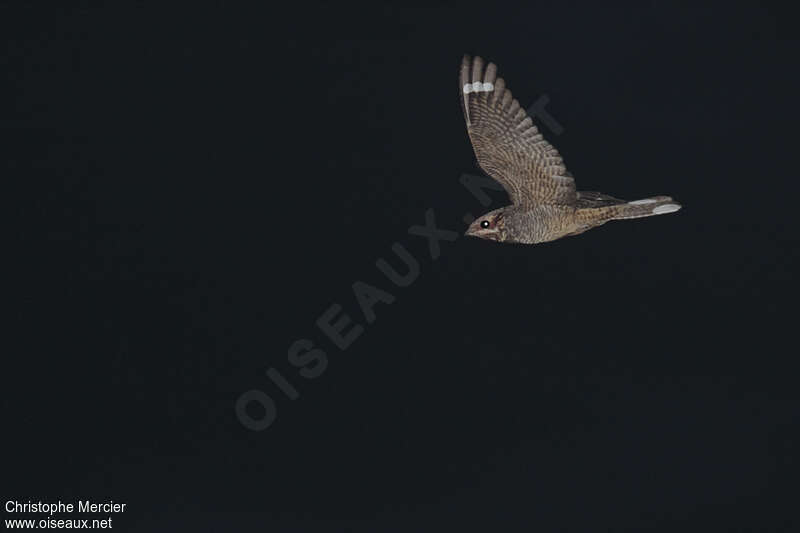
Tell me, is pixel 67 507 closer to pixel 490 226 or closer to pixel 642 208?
pixel 490 226

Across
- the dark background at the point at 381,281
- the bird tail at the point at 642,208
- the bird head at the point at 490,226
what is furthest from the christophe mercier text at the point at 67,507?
the bird tail at the point at 642,208

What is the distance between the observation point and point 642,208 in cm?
1486

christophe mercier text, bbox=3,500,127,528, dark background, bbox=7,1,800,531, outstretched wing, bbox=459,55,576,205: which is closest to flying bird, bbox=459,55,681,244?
outstretched wing, bbox=459,55,576,205

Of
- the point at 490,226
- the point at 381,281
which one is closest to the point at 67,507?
the point at 381,281

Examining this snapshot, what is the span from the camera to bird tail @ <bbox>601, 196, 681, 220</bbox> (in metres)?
14.7

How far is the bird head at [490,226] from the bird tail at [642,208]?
55.2 inches

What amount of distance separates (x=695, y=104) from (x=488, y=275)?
5.85 meters

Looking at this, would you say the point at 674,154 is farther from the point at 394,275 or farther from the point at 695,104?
the point at 394,275

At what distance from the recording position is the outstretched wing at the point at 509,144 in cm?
1458

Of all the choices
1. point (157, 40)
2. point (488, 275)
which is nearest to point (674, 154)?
point (488, 275)

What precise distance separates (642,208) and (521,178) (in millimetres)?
1662

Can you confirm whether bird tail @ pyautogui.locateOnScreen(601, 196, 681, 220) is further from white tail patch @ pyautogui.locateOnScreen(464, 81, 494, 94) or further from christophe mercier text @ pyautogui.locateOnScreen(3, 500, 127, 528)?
christophe mercier text @ pyautogui.locateOnScreen(3, 500, 127, 528)

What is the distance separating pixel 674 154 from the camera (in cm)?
2242

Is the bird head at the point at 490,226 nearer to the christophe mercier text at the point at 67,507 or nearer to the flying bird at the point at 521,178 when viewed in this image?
the flying bird at the point at 521,178
